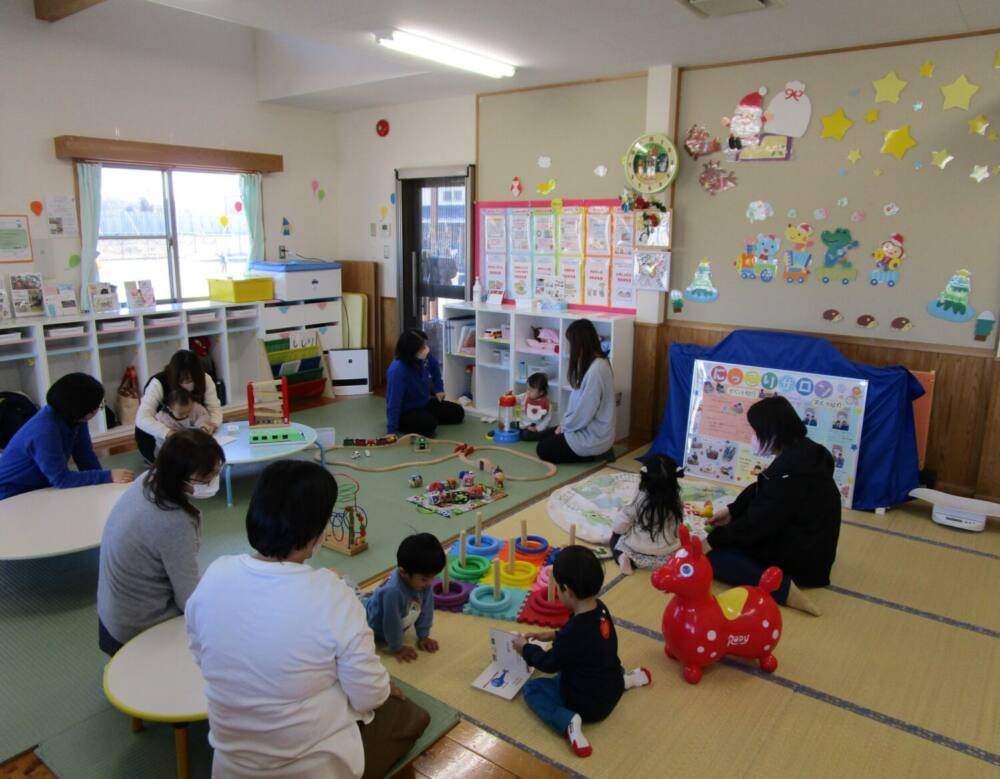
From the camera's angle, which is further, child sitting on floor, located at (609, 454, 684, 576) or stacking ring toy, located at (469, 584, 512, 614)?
child sitting on floor, located at (609, 454, 684, 576)

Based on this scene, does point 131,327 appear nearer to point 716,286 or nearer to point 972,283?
point 716,286

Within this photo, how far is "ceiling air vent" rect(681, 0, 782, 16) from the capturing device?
350 centimetres

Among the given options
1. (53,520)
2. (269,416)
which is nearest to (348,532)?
(53,520)

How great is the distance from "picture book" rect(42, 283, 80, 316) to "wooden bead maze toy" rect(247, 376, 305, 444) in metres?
1.70

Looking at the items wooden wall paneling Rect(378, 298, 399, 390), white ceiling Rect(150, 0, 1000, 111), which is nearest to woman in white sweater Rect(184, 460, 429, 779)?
white ceiling Rect(150, 0, 1000, 111)

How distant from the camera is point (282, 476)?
5.32 feet

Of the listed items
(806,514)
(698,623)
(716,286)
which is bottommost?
(698,623)

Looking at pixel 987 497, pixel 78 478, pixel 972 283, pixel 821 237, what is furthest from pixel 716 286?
pixel 78 478

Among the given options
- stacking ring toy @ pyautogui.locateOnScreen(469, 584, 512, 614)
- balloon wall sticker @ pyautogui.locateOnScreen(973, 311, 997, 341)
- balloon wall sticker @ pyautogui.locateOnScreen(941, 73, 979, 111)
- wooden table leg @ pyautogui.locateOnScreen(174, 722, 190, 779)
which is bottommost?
stacking ring toy @ pyautogui.locateOnScreen(469, 584, 512, 614)

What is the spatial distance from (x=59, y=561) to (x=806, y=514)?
343cm

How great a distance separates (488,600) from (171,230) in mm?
4734

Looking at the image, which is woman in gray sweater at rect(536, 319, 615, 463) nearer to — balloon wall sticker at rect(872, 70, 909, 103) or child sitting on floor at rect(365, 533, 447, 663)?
balloon wall sticker at rect(872, 70, 909, 103)

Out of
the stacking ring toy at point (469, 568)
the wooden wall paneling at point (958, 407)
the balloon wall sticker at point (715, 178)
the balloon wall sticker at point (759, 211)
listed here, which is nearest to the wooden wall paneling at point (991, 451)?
the wooden wall paneling at point (958, 407)

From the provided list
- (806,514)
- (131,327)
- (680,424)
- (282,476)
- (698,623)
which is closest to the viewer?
(282,476)
